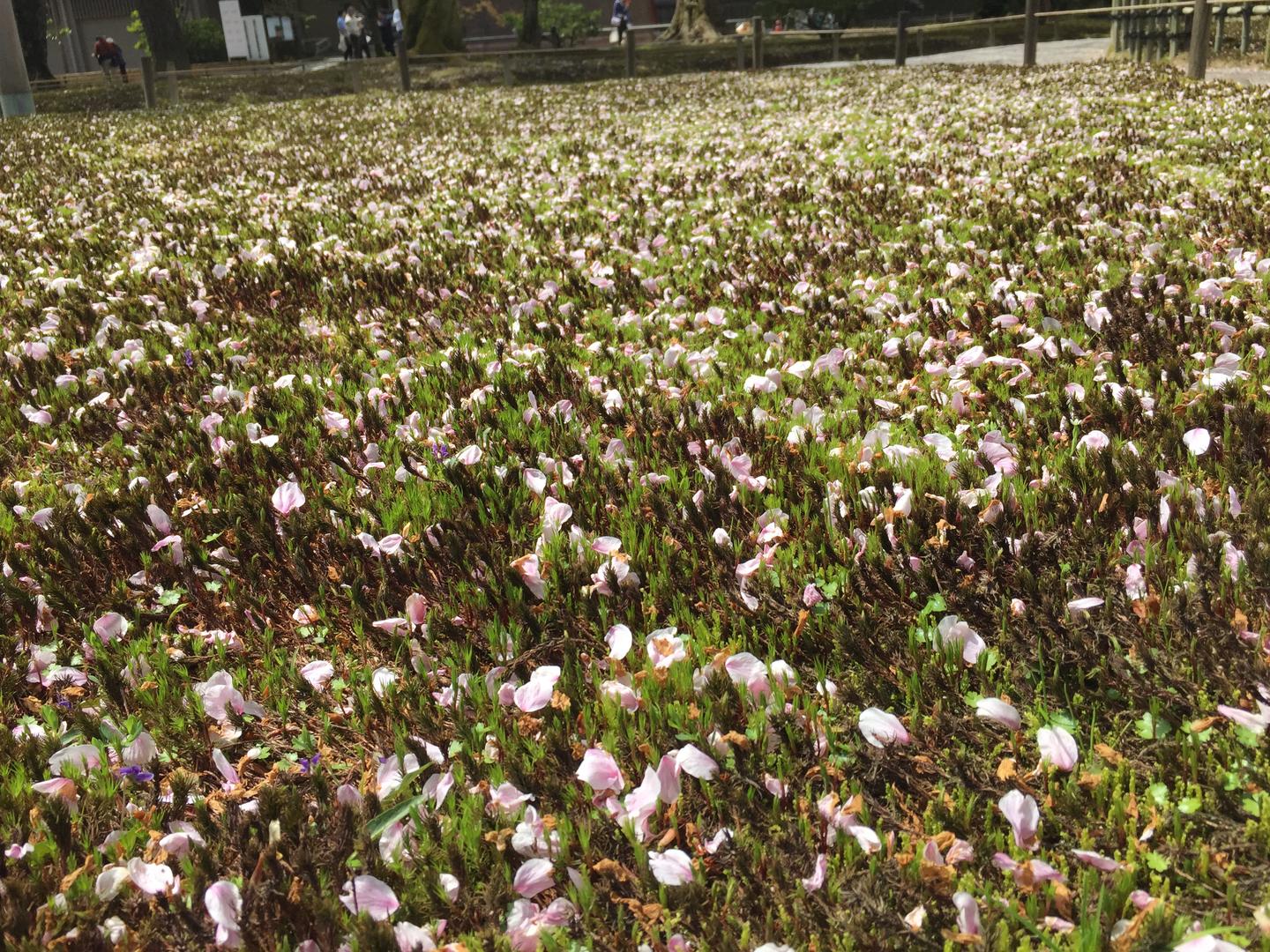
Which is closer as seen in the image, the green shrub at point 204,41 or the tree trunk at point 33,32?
the tree trunk at point 33,32

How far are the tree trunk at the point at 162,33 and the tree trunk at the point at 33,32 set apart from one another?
6.40 m

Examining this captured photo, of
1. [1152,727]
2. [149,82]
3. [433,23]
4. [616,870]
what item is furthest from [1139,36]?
[616,870]

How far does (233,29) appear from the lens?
39.4 metres

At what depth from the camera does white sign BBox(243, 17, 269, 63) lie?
46.1m

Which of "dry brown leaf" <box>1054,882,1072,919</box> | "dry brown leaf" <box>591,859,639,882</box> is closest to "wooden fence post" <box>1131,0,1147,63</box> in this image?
"dry brown leaf" <box>1054,882,1072,919</box>

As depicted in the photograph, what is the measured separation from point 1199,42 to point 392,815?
21386 mm

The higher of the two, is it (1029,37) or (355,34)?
(355,34)

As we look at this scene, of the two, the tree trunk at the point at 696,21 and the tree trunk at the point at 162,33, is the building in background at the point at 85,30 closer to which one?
the tree trunk at the point at 162,33

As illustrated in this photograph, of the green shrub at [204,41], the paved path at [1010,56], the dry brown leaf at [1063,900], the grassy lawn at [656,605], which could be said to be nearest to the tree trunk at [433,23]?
the paved path at [1010,56]

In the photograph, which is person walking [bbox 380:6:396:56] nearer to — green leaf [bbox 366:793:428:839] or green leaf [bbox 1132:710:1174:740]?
green leaf [bbox 366:793:428:839]

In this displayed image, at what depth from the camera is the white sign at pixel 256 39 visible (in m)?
46.1

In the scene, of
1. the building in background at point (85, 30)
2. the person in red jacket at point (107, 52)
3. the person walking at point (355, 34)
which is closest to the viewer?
the person in red jacket at point (107, 52)

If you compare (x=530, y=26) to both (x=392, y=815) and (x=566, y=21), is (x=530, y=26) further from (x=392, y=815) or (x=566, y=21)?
(x=392, y=815)

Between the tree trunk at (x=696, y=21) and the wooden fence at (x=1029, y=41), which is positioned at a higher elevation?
the tree trunk at (x=696, y=21)
